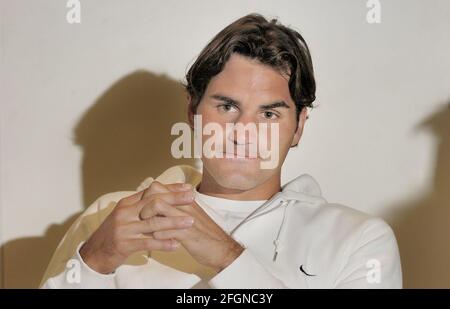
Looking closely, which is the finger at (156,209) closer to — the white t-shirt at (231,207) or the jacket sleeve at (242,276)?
the jacket sleeve at (242,276)

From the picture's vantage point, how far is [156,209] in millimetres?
1246

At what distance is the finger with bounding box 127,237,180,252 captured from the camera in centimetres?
125

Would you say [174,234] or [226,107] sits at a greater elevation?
[226,107]

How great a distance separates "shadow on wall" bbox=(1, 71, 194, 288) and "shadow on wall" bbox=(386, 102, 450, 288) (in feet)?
1.93

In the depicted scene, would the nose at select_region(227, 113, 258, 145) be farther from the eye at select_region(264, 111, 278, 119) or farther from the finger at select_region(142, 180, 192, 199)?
the finger at select_region(142, 180, 192, 199)

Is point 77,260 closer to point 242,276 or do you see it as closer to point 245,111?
point 242,276

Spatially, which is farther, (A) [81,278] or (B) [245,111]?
(B) [245,111]

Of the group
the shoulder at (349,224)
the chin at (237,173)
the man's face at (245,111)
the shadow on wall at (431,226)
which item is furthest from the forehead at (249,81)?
the shadow on wall at (431,226)

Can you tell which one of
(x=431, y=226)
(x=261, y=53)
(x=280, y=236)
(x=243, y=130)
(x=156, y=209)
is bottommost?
(x=431, y=226)

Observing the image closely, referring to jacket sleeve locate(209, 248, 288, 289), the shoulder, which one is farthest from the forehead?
jacket sleeve locate(209, 248, 288, 289)

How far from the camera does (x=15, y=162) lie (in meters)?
1.96

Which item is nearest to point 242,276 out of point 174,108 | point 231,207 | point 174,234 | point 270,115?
point 174,234

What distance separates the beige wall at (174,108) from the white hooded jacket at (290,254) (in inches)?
16.0

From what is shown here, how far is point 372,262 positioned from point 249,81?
0.42 meters
